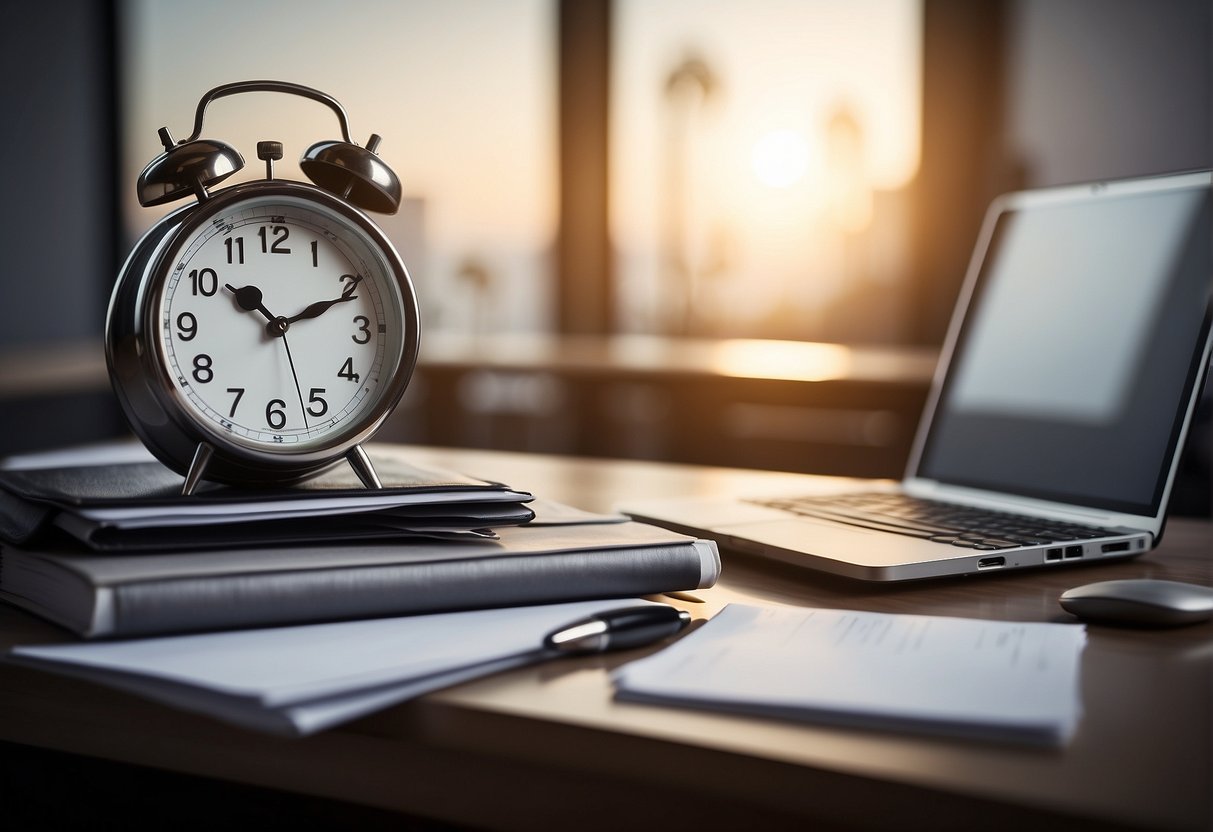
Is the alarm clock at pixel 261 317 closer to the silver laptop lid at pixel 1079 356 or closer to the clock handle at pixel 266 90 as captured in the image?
the clock handle at pixel 266 90

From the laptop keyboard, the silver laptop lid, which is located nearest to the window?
the silver laptop lid

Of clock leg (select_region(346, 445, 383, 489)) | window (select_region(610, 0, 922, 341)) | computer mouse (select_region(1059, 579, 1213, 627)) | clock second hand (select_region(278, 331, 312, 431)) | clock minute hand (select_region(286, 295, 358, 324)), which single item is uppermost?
window (select_region(610, 0, 922, 341))

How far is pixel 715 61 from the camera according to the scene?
443cm

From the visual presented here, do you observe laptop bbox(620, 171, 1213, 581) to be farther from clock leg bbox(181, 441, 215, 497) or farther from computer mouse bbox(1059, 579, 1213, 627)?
clock leg bbox(181, 441, 215, 497)

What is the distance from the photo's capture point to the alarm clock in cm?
65

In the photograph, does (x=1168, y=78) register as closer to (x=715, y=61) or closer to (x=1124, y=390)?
(x=715, y=61)

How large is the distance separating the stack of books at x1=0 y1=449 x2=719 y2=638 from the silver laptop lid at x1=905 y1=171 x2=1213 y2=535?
41cm

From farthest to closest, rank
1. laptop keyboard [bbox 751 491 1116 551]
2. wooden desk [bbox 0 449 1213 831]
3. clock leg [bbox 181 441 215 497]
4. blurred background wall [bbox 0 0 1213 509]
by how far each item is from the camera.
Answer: blurred background wall [bbox 0 0 1213 509] → laptop keyboard [bbox 751 491 1116 551] → clock leg [bbox 181 441 215 497] → wooden desk [bbox 0 449 1213 831]

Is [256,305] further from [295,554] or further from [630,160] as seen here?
[630,160]

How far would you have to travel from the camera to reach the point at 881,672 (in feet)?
1.64

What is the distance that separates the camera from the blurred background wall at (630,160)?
12.9ft

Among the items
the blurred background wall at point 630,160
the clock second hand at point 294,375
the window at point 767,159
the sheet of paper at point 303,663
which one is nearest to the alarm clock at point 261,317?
the clock second hand at point 294,375

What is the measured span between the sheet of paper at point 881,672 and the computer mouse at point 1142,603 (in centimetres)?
3

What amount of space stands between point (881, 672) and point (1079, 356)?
0.58 meters
